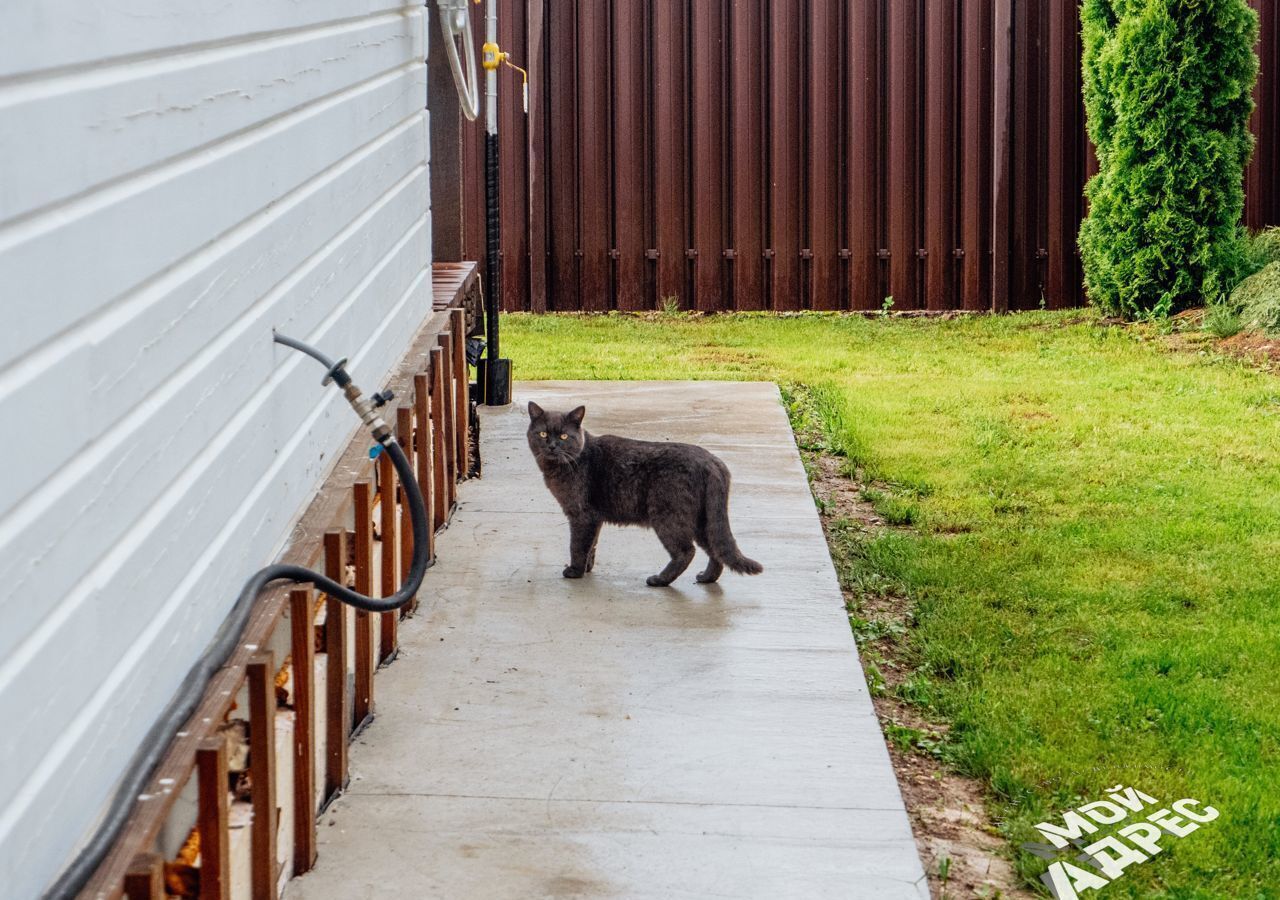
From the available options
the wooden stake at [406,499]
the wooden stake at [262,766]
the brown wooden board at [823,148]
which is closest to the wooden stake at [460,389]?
the wooden stake at [406,499]

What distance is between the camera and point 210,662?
9.29ft

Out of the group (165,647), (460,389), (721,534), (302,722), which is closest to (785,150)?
(460,389)

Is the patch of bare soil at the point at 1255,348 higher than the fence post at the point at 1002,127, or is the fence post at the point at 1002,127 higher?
the fence post at the point at 1002,127

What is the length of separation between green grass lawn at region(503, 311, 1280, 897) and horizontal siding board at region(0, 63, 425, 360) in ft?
7.27

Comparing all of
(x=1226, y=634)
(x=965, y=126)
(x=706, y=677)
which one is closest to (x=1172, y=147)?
(x=965, y=126)

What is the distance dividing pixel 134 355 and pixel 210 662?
0.66m

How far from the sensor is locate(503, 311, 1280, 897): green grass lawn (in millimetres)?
3986

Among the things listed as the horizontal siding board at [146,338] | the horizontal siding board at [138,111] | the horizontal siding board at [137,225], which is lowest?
the horizontal siding board at [146,338]

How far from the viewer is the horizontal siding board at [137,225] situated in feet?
6.33

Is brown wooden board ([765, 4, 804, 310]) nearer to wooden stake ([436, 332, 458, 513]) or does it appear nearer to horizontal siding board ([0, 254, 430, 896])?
wooden stake ([436, 332, 458, 513])

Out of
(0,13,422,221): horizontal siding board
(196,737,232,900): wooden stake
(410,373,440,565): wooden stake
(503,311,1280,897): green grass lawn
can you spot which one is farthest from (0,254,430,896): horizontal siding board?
(503,311,1280,897): green grass lawn

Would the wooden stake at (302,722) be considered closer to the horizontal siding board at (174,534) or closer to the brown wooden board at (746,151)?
the horizontal siding board at (174,534)

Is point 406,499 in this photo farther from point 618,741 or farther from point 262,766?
point 262,766

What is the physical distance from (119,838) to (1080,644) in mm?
3502
